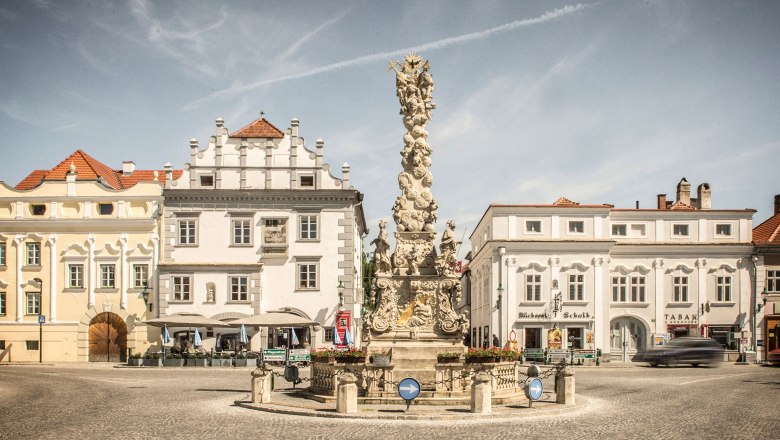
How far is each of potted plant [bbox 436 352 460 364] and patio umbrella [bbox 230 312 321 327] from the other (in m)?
22.6

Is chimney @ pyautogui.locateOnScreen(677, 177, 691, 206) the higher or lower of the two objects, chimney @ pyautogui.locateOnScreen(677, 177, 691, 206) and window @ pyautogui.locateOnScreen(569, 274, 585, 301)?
the higher

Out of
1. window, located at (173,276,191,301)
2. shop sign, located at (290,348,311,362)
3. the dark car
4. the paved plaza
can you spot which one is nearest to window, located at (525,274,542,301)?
the dark car

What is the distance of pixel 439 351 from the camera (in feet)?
70.7

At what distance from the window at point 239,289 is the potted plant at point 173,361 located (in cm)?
554

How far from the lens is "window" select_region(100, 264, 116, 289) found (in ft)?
157

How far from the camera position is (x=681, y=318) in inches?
2122

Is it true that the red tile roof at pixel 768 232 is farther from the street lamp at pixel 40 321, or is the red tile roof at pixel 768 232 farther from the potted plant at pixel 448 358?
the street lamp at pixel 40 321

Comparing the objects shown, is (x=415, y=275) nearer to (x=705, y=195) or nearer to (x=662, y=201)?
(x=662, y=201)

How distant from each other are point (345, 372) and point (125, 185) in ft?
125

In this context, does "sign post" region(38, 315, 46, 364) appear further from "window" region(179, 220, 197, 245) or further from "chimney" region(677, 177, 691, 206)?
"chimney" region(677, 177, 691, 206)

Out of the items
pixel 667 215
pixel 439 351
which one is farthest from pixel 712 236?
pixel 439 351

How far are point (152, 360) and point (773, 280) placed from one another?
131 ft

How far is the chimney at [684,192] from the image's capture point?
6125cm

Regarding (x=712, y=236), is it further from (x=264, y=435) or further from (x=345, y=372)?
(x=264, y=435)
